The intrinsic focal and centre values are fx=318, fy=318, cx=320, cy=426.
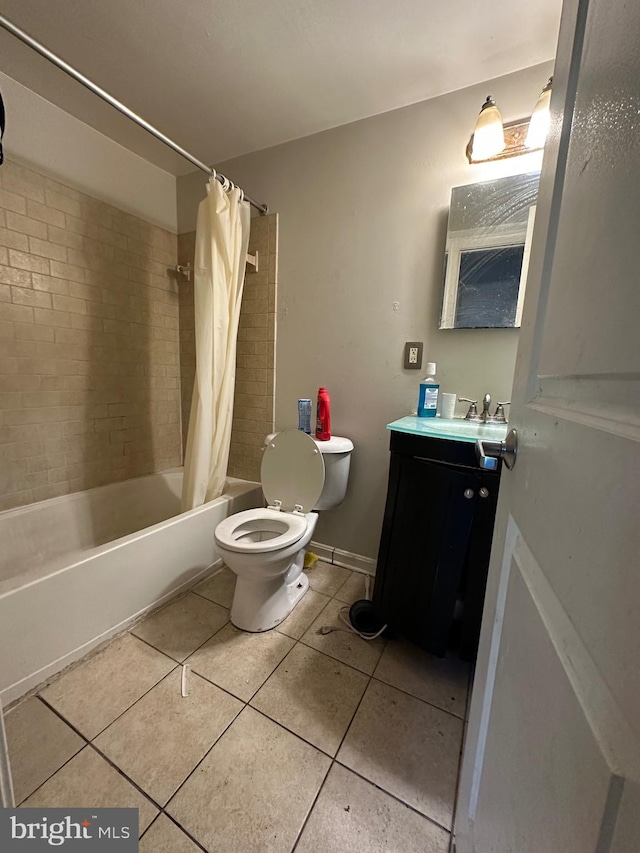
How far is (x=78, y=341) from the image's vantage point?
A: 1760mm

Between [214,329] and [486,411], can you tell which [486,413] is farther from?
[214,329]

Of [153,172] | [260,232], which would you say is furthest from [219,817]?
[153,172]

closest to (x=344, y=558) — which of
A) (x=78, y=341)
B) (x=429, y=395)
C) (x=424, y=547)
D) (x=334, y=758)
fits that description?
(x=424, y=547)

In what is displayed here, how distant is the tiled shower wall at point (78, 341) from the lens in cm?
153

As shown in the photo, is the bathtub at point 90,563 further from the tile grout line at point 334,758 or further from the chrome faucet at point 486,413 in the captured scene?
the chrome faucet at point 486,413

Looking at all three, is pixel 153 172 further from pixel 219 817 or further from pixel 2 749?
pixel 219 817

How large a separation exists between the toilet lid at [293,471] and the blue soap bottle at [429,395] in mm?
523

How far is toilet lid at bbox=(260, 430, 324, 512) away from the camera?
60.8 inches

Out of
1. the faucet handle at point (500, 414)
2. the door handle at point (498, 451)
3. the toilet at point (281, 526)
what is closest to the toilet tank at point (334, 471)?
the toilet at point (281, 526)

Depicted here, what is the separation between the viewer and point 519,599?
1.49ft

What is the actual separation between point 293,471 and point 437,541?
30.0 inches

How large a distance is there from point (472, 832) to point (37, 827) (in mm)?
911

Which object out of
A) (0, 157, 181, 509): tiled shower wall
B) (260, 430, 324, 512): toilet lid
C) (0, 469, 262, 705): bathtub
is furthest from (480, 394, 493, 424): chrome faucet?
(0, 157, 181, 509): tiled shower wall

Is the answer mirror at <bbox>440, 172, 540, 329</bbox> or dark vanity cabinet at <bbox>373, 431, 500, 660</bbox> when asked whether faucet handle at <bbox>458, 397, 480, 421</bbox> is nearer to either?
mirror at <bbox>440, 172, 540, 329</bbox>
